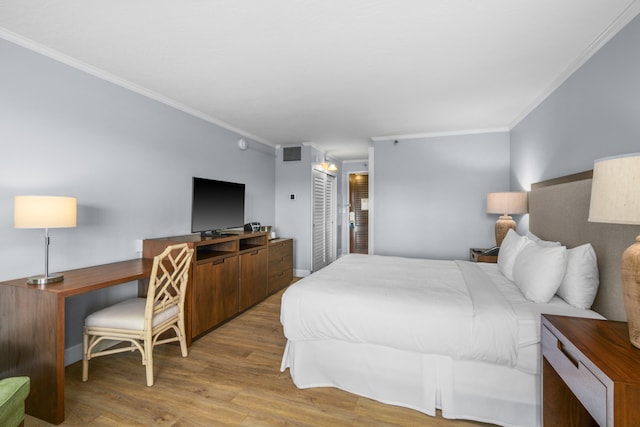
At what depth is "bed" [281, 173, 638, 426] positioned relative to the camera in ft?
5.39

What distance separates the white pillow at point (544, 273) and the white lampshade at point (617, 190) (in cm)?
74

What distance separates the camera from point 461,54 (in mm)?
2219

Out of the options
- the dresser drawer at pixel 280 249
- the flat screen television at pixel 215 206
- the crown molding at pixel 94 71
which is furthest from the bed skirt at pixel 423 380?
the crown molding at pixel 94 71

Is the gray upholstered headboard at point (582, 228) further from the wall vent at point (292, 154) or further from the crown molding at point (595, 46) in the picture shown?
the wall vent at point (292, 154)

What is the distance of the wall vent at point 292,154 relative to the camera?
5.26 metres

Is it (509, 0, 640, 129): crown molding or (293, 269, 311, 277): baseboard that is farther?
(293, 269, 311, 277): baseboard

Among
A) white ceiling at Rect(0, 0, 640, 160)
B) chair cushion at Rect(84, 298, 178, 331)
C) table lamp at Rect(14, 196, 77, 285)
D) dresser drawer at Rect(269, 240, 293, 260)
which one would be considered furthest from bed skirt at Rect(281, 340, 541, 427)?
dresser drawer at Rect(269, 240, 293, 260)

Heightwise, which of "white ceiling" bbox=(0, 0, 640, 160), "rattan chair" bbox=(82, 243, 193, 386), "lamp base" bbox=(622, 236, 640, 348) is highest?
"white ceiling" bbox=(0, 0, 640, 160)

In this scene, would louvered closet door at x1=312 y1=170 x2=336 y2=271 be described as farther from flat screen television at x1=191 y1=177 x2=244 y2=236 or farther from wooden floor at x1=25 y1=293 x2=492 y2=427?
wooden floor at x1=25 y1=293 x2=492 y2=427

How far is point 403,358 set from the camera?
184 cm

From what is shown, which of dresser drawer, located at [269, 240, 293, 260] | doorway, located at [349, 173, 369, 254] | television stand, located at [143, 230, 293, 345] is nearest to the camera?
television stand, located at [143, 230, 293, 345]

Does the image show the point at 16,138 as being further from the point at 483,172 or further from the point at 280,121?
the point at 483,172

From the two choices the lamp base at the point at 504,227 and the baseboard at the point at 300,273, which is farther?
the baseboard at the point at 300,273

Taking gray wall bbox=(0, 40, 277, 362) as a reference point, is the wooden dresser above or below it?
below
